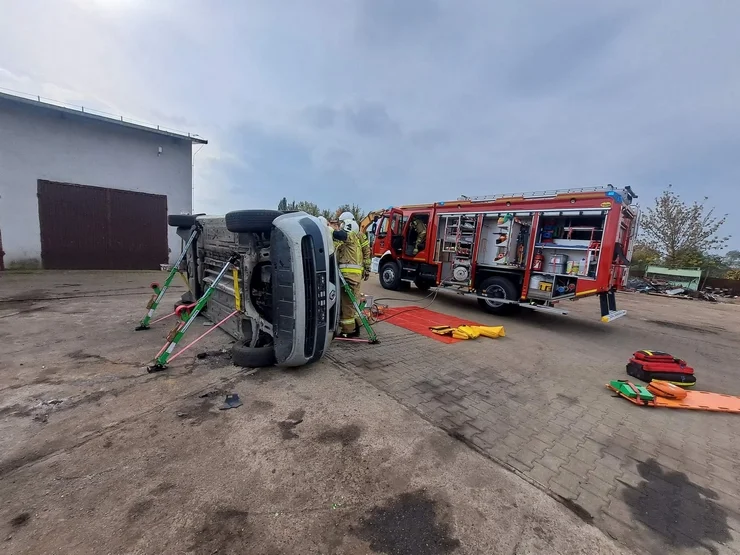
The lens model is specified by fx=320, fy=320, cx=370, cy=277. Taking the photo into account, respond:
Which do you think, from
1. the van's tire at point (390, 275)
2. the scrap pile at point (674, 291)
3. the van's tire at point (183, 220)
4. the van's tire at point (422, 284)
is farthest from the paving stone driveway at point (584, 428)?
the scrap pile at point (674, 291)

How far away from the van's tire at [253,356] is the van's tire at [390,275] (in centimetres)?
655

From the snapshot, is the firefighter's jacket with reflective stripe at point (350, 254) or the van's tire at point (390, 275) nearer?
the firefighter's jacket with reflective stripe at point (350, 254)

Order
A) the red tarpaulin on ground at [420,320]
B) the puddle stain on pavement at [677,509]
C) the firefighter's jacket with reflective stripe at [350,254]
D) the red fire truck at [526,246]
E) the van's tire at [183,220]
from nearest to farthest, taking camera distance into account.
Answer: the puddle stain on pavement at [677,509] → the firefighter's jacket with reflective stripe at [350,254] → the van's tire at [183,220] → the red tarpaulin on ground at [420,320] → the red fire truck at [526,246]

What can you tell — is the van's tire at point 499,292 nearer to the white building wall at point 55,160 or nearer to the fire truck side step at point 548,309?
the fire truck side step at point 548,309

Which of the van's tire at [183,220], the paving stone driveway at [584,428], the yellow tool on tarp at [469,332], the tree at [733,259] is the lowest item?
the paving stone driveway at [584,428]

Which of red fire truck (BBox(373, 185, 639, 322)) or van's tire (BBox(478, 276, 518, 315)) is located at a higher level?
red fire truck (BBox(373, 185, 639, 322))

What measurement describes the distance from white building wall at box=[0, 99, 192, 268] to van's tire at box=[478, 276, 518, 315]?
1178 cm

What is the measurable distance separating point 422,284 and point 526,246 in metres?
3.45

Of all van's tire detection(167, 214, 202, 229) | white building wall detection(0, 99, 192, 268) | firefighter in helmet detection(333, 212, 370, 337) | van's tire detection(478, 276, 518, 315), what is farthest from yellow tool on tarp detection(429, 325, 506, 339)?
white building wall detection(0, 99, 192, 268)

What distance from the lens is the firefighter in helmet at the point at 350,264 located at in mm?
4770

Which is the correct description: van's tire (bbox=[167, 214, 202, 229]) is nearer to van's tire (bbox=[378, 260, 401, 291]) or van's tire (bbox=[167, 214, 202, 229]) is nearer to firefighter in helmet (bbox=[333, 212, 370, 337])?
firefighter in helmet (bbox=[333, 212, 370, 337])

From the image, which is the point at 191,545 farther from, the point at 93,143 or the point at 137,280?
the point at 93,143

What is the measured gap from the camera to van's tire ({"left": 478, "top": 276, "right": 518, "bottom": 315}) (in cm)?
719

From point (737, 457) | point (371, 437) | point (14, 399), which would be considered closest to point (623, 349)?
point (737, 457)
